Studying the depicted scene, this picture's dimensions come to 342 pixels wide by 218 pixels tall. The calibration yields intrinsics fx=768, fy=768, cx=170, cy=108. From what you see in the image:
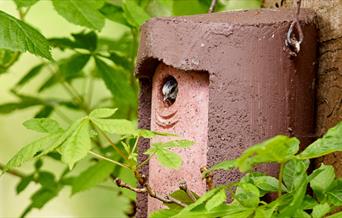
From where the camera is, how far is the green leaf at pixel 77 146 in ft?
2.93

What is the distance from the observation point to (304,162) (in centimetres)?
99

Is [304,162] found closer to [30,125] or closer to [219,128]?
[219,128]

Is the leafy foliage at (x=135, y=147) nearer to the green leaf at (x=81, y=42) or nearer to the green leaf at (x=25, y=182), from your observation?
the green leaf at (x=81, y=42)

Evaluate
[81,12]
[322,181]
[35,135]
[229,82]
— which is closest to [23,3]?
[81,12]

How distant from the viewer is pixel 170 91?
122cm

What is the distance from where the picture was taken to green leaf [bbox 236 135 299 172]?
0.76 metres

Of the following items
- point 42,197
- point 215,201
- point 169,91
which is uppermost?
point 169,91

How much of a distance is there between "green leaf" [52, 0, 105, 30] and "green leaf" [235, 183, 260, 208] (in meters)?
0.56

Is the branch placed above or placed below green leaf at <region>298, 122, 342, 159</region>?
below

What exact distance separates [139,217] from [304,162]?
1.28ft

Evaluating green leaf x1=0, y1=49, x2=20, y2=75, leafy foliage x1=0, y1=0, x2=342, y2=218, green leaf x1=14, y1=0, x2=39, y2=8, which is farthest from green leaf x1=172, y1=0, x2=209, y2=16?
green leaf x1=14, y1=0, x2=39, y2=8

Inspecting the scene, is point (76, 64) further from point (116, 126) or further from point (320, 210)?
point (320, 210)

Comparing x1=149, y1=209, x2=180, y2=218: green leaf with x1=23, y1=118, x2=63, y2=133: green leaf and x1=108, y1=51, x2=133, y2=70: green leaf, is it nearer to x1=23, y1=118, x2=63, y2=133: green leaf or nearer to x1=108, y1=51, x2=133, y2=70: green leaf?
x1=23, y1=118, x2=63, y2=133: green leaf

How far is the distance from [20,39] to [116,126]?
0.29 m
